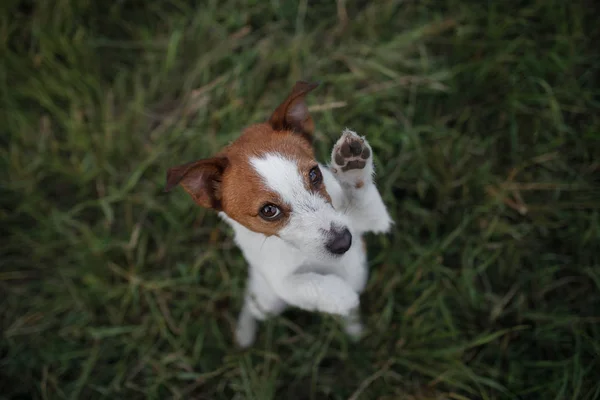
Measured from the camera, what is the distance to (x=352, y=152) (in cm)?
254

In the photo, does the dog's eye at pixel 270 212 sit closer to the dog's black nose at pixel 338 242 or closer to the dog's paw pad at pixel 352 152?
the dog's black nose at pixel 338 242

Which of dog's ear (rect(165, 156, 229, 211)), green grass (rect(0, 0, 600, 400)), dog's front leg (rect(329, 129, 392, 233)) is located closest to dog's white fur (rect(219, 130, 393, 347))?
dog's front leg (rect(329, 129, 392, 233))

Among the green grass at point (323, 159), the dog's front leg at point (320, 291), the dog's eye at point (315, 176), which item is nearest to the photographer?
the dog's eye at point (315, 176)

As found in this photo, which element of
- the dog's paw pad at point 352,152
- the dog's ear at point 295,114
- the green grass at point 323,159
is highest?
the dog's ear at point 295,114

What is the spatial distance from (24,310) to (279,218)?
3.17m

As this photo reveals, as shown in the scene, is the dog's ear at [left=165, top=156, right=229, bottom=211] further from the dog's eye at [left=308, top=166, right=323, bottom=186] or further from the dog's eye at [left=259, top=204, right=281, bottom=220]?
the dog's eye at [left=308, top=166, right=323, bottom=186]

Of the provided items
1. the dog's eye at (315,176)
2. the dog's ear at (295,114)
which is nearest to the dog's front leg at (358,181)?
the dog's eye at (315,176)

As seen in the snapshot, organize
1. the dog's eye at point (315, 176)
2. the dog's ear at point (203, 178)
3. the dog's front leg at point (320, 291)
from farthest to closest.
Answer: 1. the dog's front leg at point (320, 291)
2. the dog's eye at point (315, 176)
3. the dog's ear at point (203, 178)

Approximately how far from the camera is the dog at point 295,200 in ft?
7.94

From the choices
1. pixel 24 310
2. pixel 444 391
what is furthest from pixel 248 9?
pixel 444 391

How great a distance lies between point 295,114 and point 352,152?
46cm

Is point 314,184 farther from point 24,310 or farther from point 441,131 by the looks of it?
point 24,310

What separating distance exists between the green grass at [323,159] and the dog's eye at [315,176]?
1.49m

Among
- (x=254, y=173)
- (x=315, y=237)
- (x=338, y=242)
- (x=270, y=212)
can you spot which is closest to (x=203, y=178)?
(x=254, y=173)
